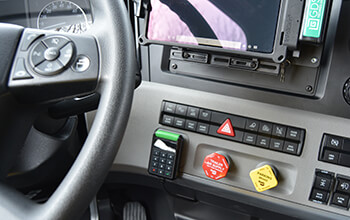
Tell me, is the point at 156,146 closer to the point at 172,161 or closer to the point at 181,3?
the point at 172,161

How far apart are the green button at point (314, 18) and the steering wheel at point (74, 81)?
34cm

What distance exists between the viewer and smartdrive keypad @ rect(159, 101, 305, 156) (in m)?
0.70

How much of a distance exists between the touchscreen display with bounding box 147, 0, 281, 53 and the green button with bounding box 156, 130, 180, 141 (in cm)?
23

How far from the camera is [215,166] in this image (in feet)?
2.47

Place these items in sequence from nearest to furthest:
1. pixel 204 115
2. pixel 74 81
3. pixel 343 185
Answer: pixel 74 81, pixel 343 185, pixel 204 115

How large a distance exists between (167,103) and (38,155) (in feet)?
1.06

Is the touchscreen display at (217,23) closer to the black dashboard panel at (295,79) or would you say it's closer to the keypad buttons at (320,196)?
the black dashboard panel at (295,79)

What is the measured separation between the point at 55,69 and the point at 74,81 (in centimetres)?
4

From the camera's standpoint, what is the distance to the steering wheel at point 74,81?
1.46 feet

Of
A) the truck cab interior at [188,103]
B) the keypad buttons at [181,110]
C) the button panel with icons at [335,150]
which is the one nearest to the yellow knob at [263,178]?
the truck cab interior at [188,103]

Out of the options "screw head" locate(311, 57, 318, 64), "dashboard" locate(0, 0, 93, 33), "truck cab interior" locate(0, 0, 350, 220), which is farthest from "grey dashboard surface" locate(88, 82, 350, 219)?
"dashboard" locate(0, 0, 93, 33)

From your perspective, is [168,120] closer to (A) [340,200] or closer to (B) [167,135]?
(B) [167,135]

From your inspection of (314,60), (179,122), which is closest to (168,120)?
(179,122)

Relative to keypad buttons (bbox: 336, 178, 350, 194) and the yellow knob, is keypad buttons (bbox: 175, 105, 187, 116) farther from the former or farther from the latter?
keypad buttons (bbox: 336, 178, 350, 194)
